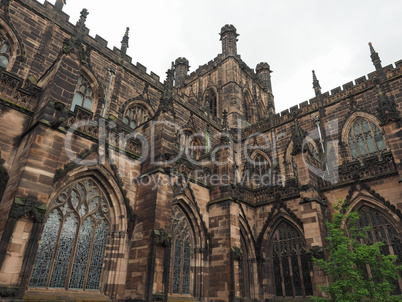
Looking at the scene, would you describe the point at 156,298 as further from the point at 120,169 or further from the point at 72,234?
the point at 120,169

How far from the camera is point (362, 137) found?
15.9m

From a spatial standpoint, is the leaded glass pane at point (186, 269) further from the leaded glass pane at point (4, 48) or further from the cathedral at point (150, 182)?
the leaded glass pane at point (4, 48)

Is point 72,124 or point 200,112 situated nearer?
point 72,124

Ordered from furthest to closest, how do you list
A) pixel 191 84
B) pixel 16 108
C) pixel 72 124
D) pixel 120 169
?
pixel 191 84
pixel 120 169
pixel 72 124
pixel 16 108

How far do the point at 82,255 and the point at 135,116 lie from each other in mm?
8618

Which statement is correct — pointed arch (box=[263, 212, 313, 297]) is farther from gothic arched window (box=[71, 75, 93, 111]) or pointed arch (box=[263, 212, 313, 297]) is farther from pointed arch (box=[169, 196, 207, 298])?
gothic arched window (box=[71, 75, 93, 111])

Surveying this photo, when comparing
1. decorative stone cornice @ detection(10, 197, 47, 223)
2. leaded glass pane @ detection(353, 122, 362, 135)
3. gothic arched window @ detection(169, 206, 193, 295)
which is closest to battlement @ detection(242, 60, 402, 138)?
leaded glass pane @ detection(353, 122, 362, 135)

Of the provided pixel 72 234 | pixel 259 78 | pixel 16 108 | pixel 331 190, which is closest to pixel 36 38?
pixel 16 108

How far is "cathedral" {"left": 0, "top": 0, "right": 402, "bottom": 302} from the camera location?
24.7ft

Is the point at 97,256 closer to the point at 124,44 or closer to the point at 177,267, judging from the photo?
the point at 177,267

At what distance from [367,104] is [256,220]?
30.9 feet

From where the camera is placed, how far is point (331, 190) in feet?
42.9

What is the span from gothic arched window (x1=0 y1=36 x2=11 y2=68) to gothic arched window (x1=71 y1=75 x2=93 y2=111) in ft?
9.09

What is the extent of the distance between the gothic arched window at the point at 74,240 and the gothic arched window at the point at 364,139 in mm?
13916
